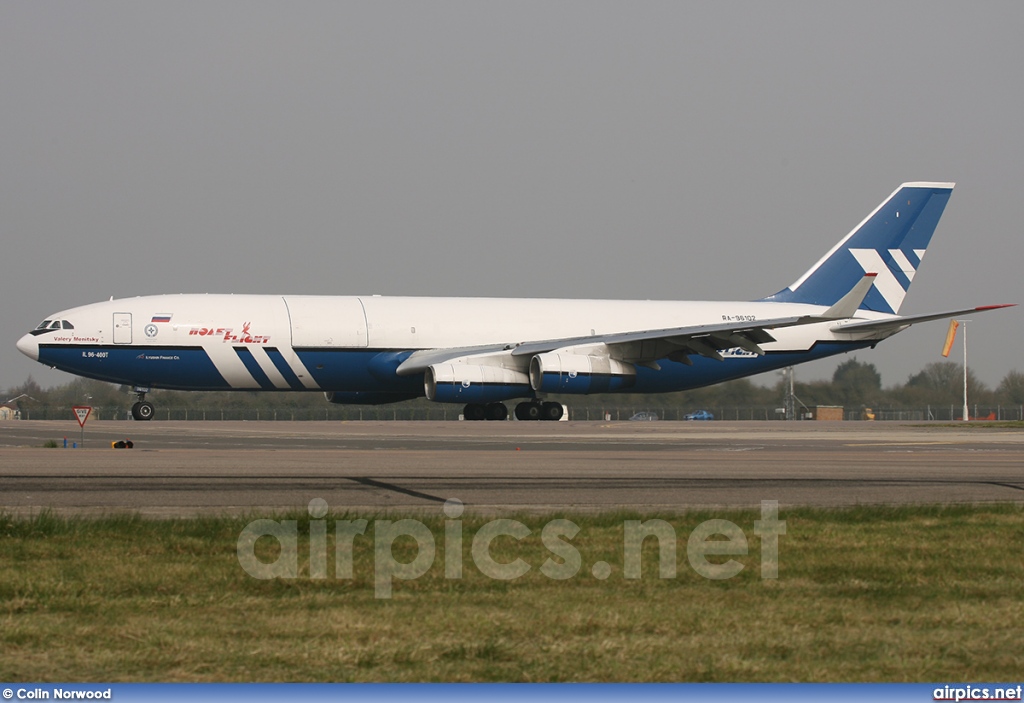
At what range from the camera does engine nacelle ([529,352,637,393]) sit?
120ft

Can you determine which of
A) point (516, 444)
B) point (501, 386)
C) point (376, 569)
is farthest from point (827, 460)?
point (501, 386)

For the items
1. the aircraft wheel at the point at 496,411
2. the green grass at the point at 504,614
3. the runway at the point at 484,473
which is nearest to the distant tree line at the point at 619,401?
the aircraft wheel at the point at 496,411

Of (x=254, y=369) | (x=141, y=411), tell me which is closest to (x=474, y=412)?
(x=254, y=369)

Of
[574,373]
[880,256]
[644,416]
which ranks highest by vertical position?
[880,256]

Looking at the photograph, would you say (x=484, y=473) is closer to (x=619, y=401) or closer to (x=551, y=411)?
(x=551, y=411)

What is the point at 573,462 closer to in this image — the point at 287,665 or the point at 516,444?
the point at 516,444

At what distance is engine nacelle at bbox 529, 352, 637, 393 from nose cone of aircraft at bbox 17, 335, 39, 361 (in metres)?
14.5

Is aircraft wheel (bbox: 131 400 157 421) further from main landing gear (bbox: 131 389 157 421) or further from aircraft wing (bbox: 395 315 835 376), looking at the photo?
aircraft wing (bbox: 395 315 835 376)

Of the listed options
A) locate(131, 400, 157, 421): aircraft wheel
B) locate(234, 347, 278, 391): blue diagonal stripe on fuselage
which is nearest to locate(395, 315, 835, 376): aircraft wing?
locate(234, 347, 278, 391): blue diagonal stripe on fuselage

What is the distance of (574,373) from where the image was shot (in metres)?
36.9

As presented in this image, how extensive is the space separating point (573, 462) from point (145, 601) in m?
11.9

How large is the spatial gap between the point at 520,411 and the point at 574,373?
3.09m

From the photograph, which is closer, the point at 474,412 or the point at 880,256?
the point at 474,412

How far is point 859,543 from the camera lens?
9.54m
